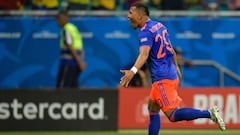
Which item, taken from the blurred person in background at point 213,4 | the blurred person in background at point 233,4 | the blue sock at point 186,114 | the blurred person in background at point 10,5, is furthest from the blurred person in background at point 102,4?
the blue sock at point 186,114

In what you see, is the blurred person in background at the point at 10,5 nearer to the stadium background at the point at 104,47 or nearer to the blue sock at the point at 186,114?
the stadium background at the point at 104,47

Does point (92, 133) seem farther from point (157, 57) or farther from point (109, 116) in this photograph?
point (157, 57)

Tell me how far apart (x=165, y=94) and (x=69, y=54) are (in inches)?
234

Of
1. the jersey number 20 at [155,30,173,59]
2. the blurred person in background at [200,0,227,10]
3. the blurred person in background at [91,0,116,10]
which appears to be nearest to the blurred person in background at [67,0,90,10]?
the blurred person in background at [91,0,116,10]

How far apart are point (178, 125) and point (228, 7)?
14.7ft

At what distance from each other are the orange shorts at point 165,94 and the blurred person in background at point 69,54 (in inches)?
217

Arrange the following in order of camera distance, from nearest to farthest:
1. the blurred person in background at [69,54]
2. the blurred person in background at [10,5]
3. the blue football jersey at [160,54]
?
1. the blue football jersey at [160,54]
2. the blurred person in background at [69,54]
3. the blurred person in background at [10,5]

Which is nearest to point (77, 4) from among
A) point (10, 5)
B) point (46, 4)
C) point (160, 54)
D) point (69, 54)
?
point (46, 4)

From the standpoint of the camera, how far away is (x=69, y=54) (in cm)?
1692

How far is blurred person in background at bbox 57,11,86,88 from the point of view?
16.6m

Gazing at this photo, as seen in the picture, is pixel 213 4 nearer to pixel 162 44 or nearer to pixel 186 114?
pixel 162 44

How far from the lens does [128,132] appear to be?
15.2m

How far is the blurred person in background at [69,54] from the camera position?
54.5 ft

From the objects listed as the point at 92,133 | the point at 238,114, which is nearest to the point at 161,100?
the point at 92,133
